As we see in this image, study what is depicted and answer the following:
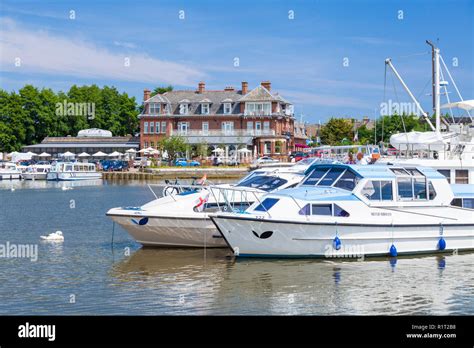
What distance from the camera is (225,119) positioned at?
322ft

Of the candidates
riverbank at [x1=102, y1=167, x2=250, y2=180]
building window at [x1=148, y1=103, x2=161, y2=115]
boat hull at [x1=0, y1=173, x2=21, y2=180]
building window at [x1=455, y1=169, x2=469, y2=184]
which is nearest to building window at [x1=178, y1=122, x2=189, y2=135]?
building window at [x1=148, y1=103, x2=161, y2=115]

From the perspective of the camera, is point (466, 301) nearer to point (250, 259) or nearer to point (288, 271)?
point (288, 271)

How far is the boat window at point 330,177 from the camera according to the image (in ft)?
84.3

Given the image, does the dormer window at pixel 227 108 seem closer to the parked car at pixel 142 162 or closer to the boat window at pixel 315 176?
the parked car at pixel 142 162

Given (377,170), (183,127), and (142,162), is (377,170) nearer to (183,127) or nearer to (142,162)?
(142,162)

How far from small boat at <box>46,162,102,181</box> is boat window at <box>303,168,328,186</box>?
6044 centimetres

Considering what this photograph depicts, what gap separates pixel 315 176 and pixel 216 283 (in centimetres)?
734

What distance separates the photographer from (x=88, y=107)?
11812cm

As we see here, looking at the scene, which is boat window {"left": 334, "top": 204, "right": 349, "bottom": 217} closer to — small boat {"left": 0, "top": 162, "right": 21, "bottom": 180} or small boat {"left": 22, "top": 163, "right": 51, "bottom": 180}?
small boat {"left": 22, "top": 163, "right": 51, "bottom": 180}

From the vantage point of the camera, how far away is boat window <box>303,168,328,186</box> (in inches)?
1033

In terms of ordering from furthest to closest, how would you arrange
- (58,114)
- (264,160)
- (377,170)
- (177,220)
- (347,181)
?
(58,114), (264,160), (177,220), (377,170), (347,181)

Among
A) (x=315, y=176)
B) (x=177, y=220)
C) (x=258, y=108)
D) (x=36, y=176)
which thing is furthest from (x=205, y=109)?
(x=315, y=176)

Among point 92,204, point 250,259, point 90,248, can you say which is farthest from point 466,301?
point 92,204

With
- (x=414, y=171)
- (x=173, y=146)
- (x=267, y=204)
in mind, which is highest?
(x=173, y=146)
